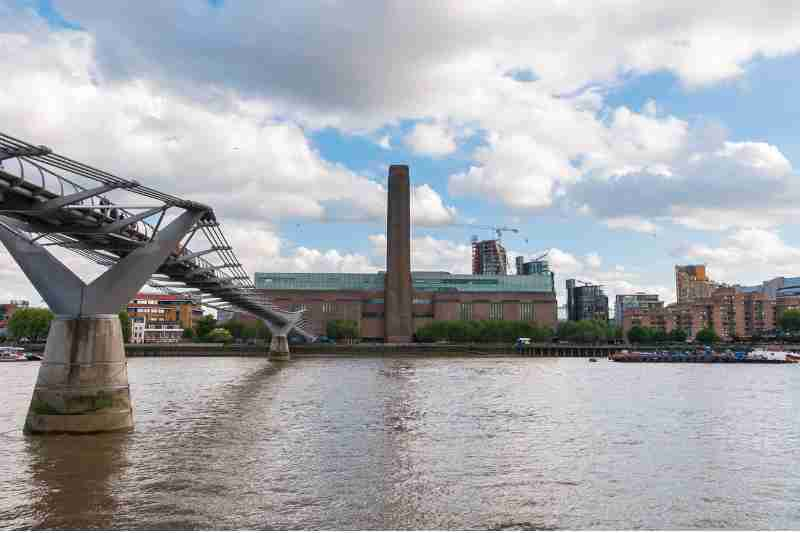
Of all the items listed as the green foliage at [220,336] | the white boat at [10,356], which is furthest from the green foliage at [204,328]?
the white boat at [10,356]

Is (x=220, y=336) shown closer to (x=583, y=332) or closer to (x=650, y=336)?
(x=583, y=332)

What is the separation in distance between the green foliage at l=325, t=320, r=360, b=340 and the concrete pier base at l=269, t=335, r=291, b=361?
46634 mm

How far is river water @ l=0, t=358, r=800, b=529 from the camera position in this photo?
14.3 m

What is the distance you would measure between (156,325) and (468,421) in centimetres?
15777

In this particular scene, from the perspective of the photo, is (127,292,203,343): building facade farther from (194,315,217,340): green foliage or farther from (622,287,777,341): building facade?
(622,287,777,341): building facade

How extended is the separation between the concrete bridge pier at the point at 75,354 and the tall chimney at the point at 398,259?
118100 mm

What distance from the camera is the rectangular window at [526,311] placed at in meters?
155

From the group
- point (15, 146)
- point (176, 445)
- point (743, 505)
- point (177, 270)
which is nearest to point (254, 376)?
point (177, 270)

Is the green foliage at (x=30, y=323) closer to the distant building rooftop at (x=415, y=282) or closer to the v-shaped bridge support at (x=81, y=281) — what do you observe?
the distant building rooftop at (x=415, y=282)

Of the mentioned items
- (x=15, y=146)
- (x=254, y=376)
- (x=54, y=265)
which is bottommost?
(x=254, y=376)

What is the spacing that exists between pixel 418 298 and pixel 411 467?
447 ft

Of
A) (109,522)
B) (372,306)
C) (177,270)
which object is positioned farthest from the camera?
(372,306)

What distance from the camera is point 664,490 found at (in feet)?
55.3

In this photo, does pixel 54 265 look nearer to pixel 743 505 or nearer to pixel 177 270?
pixel 177 270
